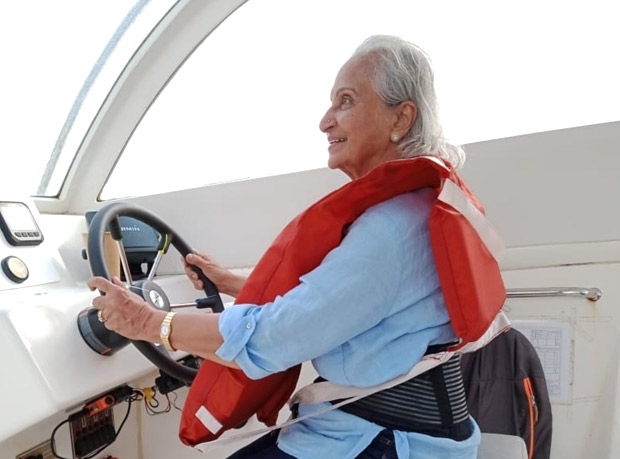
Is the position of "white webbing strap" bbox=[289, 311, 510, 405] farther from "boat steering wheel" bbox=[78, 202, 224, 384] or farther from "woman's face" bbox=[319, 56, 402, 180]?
"woman's face" bbox=[319, 56, 402, 180]

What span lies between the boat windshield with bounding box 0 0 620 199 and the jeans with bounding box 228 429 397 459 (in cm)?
116

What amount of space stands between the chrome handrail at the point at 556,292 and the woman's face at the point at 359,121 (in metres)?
0.78

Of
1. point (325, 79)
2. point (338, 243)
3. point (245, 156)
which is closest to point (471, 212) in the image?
point (338, 243)

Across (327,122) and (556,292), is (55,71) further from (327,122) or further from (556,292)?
(556,292)

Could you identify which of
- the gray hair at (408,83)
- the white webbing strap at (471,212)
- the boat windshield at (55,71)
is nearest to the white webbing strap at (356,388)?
the white webbing strap at (471,212)

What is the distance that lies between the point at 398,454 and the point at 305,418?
198 millimetres

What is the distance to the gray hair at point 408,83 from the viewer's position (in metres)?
1.04

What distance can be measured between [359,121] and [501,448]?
84 centimetres

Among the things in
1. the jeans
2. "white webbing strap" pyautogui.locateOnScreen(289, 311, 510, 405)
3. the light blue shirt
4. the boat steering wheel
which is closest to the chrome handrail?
"white webbing strap" pyautogui.locateOnScreen(289, 311, 510, 405)

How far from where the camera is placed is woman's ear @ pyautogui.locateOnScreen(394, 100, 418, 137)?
41.2 inches

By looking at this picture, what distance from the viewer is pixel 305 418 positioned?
1.00 m

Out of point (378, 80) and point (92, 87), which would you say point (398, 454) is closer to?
point (378, 80)

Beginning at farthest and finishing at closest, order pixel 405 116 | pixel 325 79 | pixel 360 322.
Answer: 1. pixel 325 79
2. pixel 405 116
3. pixel 360 322

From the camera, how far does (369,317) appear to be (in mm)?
854
